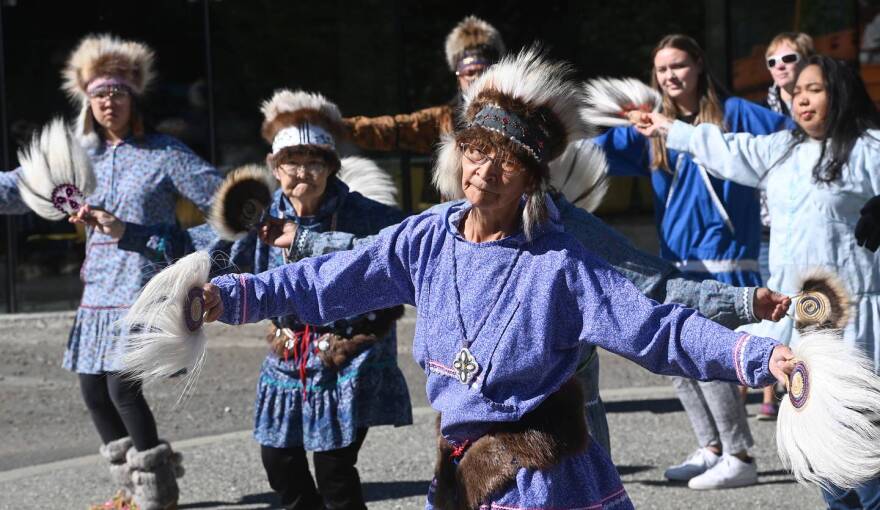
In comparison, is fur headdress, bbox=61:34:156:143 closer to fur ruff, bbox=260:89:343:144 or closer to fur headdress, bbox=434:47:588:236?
fur ruff, bbox=260:89:343:144

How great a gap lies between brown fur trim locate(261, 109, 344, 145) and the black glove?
182cm

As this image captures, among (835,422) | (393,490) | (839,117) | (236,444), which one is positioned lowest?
(393,490)

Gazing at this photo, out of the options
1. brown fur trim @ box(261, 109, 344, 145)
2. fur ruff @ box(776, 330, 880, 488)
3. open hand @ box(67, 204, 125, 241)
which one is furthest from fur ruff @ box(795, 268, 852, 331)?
open hand @ box(67, 204, 125, 241)

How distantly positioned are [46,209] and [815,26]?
24.7ft

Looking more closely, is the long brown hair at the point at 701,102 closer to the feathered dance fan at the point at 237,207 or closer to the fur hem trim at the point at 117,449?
the feathered dance fan at the point at 237,207

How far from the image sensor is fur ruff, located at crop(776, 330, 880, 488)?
115 inches

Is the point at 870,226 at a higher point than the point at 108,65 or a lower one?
lower

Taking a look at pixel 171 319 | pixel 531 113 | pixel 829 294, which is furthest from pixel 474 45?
pixel 171 319

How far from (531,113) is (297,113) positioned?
151 cm

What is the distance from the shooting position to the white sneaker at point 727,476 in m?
5.84

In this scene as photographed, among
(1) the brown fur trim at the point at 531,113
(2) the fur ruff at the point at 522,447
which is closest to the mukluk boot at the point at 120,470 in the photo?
(2) the fur ruff at the point at 522,447

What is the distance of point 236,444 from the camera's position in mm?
6887

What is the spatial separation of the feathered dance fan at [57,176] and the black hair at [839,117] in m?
2.75

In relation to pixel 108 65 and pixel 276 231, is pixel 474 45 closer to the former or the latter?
pixel 108 65
